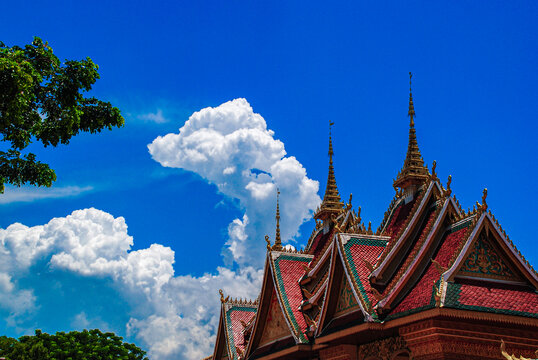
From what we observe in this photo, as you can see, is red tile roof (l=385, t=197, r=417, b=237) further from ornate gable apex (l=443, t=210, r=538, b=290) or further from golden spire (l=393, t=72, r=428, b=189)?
ornate gable apex (l=443, t=210, r=538, b=290)

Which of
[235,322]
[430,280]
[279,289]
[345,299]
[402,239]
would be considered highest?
[235,322]

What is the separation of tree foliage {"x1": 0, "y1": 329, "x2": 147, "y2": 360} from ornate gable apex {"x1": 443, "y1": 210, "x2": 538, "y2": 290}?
111 ft

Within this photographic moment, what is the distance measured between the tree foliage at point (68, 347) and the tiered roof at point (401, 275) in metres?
22.8

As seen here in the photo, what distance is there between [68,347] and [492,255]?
35.2 metres

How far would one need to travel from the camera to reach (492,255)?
51.0ft

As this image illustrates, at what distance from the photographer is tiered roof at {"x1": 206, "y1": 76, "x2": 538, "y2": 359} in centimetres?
1465

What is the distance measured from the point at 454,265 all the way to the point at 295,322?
276 inches

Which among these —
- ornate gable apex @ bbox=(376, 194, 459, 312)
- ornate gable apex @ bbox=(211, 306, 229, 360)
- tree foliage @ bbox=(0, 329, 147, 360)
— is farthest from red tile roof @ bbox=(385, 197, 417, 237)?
tree foliage @ bbox=(0, 329, 147, 360)

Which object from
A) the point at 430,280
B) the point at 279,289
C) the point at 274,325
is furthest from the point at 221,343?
the point at 430,280

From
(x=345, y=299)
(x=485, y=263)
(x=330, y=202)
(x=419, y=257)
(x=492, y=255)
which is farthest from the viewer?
(x=330, y=202)

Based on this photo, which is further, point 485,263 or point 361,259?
point 361,259

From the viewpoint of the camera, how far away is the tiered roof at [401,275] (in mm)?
14648

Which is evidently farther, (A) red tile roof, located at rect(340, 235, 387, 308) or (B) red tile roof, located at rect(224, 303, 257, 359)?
(B) red tile roof, located at rect(224, 303, 257, 359)

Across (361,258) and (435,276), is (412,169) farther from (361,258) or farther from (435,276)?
(435,276)
